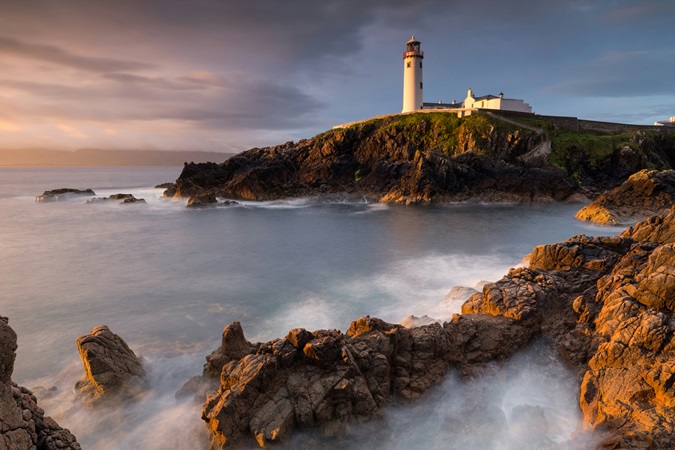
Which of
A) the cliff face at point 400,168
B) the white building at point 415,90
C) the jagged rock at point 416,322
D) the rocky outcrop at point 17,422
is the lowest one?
the jagged rock at point 416,322

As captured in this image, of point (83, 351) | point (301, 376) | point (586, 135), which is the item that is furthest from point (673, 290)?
point (586, 135)

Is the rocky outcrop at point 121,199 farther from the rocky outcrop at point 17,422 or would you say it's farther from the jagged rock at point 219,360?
the rocky outcrop at point 17,422

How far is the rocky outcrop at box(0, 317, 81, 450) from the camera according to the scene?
5.53 m

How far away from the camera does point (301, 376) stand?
877 cm

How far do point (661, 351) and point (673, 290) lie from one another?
6.44ft

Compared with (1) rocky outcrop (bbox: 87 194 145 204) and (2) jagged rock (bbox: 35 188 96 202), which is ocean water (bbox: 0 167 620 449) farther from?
(2) jagged rock (bbox: 35 188 96 202)

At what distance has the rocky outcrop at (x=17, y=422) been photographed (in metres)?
5.53

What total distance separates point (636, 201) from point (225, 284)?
1451 inches

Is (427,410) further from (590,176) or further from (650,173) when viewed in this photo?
(590,176)

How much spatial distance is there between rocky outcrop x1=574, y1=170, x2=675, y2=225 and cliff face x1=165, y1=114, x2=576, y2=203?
11405 millimetres

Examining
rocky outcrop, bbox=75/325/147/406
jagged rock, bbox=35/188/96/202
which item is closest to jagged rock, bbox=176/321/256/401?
rocky outcrop, bbox=75/325/147/406

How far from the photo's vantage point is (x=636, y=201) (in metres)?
33.6

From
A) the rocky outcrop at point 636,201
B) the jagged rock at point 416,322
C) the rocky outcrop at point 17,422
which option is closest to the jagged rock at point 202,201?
the jagged rock at point 416,322

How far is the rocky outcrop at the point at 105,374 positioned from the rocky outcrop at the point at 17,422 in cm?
374
